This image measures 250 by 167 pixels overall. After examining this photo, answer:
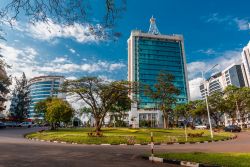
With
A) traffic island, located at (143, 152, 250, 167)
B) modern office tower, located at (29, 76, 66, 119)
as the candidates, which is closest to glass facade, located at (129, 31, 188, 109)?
modern office tower, located at (29, 76, 66, 119)

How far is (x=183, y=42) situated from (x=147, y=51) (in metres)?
21.5

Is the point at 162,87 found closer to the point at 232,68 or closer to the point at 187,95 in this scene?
the point at 187,95

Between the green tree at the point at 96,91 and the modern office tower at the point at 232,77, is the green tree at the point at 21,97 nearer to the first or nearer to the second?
the green tree at the point at 96,91

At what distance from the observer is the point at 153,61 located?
10806 centimetres

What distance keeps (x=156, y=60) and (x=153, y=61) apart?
1684 mm

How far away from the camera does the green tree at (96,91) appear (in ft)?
90.5

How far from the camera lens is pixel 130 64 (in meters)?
110

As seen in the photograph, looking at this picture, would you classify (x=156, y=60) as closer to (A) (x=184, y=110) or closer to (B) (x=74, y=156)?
(A) (x=184, y=110)

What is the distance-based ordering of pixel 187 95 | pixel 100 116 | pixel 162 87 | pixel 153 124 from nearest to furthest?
1. pixel 100 116
2. pixel 162 87
3. pixel 153 124
4. pixel 187 95

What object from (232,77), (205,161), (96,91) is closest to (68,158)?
(205,161)

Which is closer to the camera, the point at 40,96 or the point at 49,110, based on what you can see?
the point at 49,110

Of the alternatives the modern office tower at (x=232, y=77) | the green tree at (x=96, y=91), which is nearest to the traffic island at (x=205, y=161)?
the green tree at (x=96, y=91)

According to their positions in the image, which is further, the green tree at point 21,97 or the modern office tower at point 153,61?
the modern office tower at point 153,61

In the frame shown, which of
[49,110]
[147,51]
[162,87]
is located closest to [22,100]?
[49,110]
